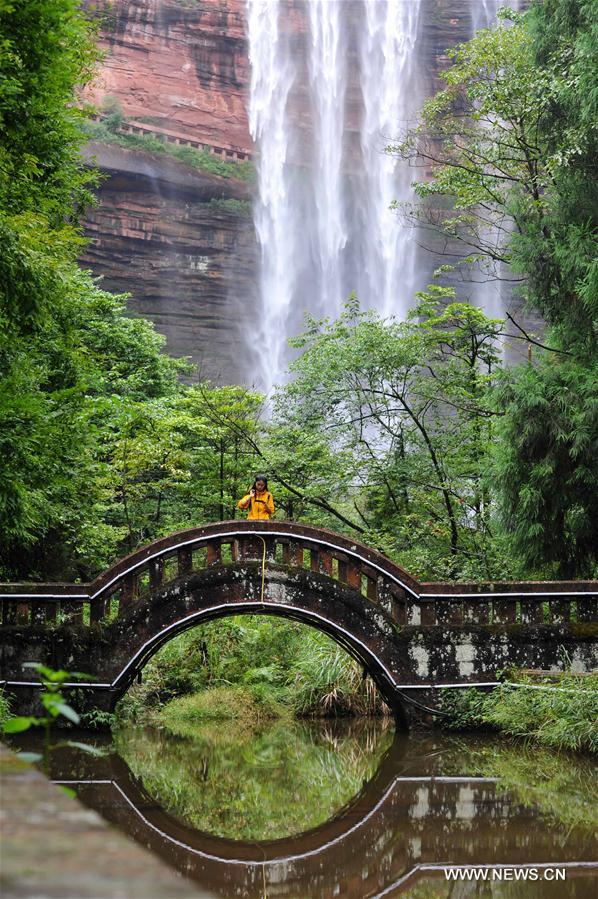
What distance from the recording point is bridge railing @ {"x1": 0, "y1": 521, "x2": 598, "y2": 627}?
40.2 ft

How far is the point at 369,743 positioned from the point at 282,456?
636 cm

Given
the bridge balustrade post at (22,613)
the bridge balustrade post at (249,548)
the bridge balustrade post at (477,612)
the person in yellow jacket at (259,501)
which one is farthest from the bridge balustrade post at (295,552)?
the bridge balustrade post at (22,613)

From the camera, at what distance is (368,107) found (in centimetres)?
4597

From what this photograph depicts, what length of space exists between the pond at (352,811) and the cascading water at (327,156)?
2834 cm

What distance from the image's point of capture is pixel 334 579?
40.7ft

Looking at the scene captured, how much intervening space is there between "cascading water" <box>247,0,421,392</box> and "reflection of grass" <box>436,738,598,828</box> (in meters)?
28.6

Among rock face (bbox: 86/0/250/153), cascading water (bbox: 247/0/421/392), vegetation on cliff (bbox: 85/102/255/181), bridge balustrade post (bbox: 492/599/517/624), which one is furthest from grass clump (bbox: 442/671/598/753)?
rock face (bbox: 86/0/250/153)

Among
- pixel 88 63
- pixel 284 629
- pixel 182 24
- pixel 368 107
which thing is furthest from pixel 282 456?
pixel 182 24

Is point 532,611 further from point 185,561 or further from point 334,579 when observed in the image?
point 185,561

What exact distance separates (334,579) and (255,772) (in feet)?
10.0

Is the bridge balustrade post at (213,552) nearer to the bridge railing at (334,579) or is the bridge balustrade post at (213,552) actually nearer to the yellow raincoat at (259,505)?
the bridge railing at (334,579)

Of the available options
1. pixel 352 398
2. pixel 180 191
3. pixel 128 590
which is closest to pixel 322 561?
pixel 128 590

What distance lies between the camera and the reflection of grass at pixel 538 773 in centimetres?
780

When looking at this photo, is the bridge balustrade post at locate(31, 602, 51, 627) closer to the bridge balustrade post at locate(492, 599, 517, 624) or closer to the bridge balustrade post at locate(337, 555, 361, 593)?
the bridge balustrade post at locate(337, 555, 361, 593)
